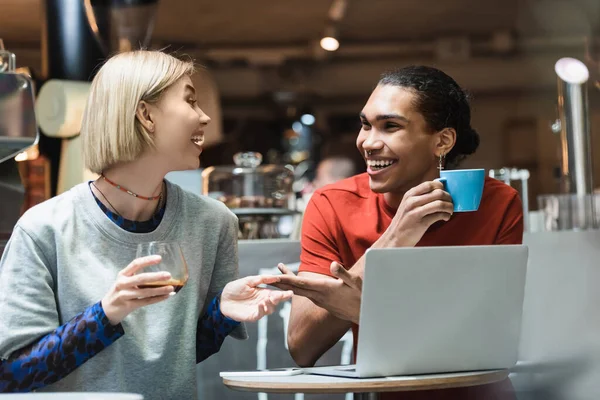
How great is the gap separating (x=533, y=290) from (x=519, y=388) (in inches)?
11.7

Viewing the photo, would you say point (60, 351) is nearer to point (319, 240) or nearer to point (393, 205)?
point (319, 240)

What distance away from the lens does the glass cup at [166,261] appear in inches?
62.2

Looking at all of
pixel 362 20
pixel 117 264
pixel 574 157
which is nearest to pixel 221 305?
pixel 117 264

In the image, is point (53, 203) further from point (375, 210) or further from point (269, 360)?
point (269, 360)

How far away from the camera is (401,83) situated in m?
2.21

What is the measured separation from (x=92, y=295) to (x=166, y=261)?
0.29 metres

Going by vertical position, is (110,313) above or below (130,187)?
below

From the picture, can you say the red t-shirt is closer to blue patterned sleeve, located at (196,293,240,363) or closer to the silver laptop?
blue patterned sleeve, located at (196,293,240,363)

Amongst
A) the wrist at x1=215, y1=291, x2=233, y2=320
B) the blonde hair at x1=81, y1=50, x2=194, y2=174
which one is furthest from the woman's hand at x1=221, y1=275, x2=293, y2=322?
the blonde hair at x1=81, y1=50, x2=194, y2=174

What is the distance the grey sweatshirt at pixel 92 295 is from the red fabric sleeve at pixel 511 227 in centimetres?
72

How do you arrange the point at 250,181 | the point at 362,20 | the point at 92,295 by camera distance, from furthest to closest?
the point at 362,20 < the point at 250,181 < the point at 92,295

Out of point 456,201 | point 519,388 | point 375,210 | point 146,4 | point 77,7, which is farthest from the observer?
point 146,4

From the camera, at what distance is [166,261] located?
159cm

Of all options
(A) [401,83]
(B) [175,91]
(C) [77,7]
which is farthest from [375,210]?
(C) [77,7]
